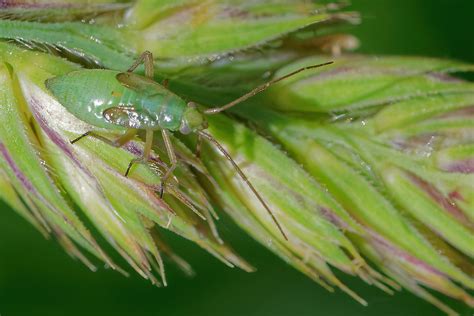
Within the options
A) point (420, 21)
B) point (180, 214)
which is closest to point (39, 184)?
point (180, 214)

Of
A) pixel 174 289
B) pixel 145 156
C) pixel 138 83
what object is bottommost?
pixel 174 289

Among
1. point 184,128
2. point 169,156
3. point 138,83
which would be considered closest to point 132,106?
point 138,83

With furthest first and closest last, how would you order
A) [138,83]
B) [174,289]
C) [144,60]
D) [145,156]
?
[174,289], [138,83], [144,60], [145,156]

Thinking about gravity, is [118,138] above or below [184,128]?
below

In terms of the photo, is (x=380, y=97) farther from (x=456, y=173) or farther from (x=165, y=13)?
(x=165, y=13)

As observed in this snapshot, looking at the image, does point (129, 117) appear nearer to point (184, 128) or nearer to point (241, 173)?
point (184, 128)

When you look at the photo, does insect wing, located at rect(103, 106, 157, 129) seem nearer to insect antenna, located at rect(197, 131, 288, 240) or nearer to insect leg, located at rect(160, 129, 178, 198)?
insect leg, located at rect(160, 129, 178, 198)

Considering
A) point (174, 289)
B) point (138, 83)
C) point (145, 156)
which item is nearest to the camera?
point (145, 156)
